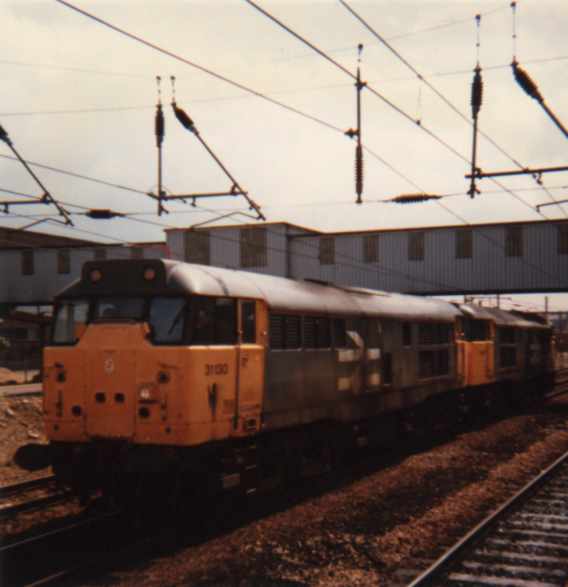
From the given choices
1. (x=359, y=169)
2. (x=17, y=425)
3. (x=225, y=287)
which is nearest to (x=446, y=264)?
(x=17, y=425)

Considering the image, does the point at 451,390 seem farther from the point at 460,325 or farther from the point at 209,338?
the point at 209,338

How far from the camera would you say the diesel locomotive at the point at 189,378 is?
10.3 meters

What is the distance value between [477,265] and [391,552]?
110 ft

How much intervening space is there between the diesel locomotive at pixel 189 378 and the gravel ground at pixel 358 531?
0.91 metres

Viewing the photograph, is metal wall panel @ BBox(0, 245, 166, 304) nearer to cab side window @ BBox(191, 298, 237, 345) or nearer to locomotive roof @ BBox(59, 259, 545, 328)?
locomotive roof @ BBox(59, 259, 545, 328)

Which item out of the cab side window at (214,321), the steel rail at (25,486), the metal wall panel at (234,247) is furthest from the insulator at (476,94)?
the metal wall panel at (234,247)

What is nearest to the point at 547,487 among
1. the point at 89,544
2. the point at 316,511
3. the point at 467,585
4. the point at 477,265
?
the point at 316,511

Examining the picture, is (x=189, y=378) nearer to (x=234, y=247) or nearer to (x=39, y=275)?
(x=234, y=247)

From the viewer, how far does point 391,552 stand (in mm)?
9891

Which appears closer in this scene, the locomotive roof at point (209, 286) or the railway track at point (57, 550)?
the railway track at point (57, 550)

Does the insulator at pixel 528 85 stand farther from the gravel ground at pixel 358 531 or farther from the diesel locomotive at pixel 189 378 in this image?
the gravel ground at pixel 358 531

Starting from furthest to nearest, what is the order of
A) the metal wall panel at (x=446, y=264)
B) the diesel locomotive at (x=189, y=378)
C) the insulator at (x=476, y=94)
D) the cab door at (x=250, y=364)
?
the metal wall panel at (x=446, y=264)
the insulator at (x=476, y=94)
the cab door at (x=250, y=364)
the diesel locomotive at (x=189, y=378)

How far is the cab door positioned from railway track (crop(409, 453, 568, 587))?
3273mm

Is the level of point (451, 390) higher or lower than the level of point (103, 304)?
lower
